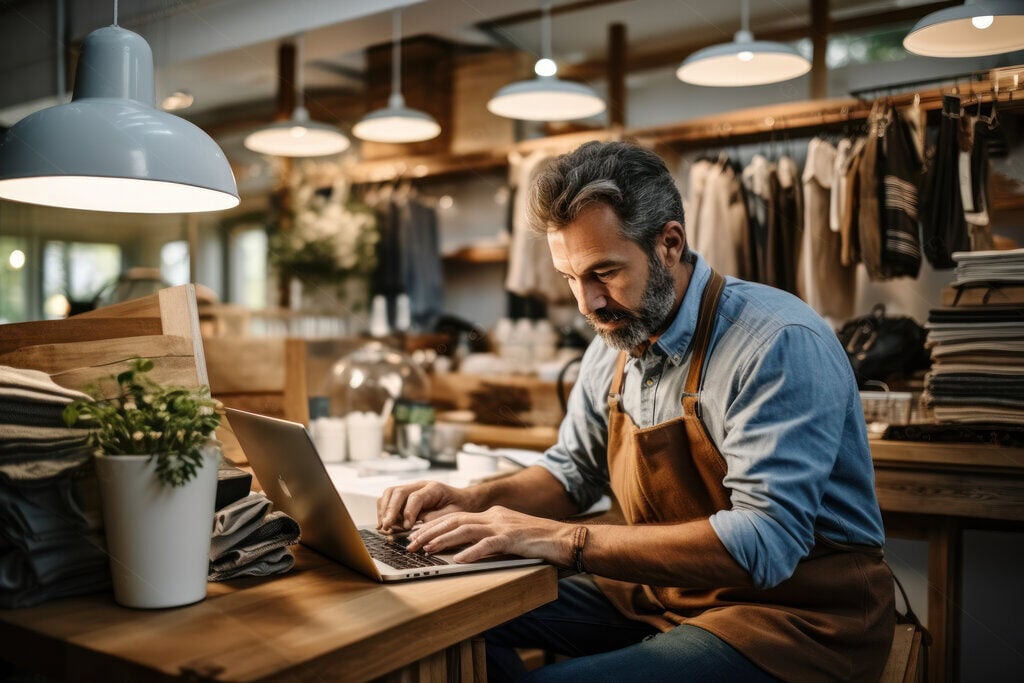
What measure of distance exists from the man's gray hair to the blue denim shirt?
0.15 meters

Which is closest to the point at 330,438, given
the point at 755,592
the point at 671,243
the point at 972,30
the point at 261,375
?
the point at 261,375

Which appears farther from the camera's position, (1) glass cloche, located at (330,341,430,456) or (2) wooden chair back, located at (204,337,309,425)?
(1) glass cloche, located at (330,341,430,456)

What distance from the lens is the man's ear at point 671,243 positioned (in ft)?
5.28

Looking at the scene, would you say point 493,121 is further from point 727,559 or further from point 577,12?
point 727,559

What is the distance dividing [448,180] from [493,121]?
0.67 m

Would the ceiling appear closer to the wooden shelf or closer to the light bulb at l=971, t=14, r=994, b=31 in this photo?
the wooden shelf

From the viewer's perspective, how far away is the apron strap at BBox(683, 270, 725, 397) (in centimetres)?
154

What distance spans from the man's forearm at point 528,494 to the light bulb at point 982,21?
228 cm

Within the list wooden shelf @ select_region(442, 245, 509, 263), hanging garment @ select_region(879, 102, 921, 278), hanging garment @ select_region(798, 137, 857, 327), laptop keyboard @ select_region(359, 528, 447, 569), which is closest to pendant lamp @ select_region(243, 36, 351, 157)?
wooden shelf @ select_region(442, 245, 509, 263)

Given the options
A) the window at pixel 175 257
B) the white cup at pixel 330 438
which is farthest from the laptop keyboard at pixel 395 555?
the window at pixel 175 257

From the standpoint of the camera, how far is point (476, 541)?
133 cm

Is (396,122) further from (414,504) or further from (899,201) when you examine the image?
(414,504)

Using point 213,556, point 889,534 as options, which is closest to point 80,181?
point 213,556

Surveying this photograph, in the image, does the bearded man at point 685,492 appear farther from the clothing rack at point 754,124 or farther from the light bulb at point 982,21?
the clothing rack at point 754,124
